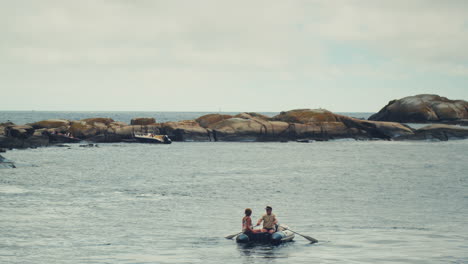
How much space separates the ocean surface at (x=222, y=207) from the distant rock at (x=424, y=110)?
53.1 metres

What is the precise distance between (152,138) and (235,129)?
12.6 meters

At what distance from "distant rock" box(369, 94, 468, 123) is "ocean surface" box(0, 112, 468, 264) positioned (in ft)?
174

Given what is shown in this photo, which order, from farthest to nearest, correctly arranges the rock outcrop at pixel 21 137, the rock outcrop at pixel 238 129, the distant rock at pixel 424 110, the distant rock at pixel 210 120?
the distant rock at pixel 424 110, the distant rock at pixel 210 120, the rock outcrop at pixel 238 129, the rock outcrop at pixel 21 137

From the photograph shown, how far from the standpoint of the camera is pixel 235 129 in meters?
87.2

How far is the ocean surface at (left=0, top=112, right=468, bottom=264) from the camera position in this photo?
21828mm

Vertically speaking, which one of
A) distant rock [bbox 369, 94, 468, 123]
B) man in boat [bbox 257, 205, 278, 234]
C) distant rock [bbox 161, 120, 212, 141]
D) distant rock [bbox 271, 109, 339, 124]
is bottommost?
man in boat [bbox 257, 205, 278, 234]

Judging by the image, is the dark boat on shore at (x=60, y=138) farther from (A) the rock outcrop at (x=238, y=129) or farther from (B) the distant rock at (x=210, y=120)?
(B) the distant rock at (x=210, y=120)

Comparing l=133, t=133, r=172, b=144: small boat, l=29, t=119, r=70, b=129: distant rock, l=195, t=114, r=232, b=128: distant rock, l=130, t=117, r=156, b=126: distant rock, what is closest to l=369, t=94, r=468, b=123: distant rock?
l=195, t=114, r=232, b=128: distant rock

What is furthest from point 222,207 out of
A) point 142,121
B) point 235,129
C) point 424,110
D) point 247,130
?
point 424,110

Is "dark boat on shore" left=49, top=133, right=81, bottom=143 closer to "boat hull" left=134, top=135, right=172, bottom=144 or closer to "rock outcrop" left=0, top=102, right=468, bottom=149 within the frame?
"rock outcrop" left=0, top=102, right=468, bottom=149

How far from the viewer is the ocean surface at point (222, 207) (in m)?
21.8

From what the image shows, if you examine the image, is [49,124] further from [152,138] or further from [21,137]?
[152,138]

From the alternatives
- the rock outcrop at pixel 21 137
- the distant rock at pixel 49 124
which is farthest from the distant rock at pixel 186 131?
the rock outcrop at pixel 21 137

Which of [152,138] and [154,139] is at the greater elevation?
[152,138]
